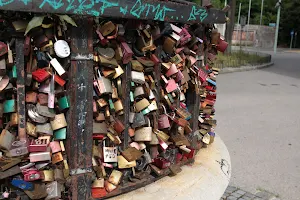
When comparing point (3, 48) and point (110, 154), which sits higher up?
point (3, 48)

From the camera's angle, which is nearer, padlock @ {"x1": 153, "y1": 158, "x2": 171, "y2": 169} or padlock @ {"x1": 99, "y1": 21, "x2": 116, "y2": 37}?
padlock @ {"x1": 99, "y1": 21, "x2": 116, "y2": 37}

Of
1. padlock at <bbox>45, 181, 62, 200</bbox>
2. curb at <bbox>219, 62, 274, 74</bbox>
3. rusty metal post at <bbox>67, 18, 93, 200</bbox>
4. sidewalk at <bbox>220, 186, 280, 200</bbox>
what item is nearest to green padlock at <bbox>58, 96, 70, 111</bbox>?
rusty metal post at <bbox>67, 18, 93, 200</bbox>

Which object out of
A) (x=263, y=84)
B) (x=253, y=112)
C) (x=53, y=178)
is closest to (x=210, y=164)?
(x=53, y=178)

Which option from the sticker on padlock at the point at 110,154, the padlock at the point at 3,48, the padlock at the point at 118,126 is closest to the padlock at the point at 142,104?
the padlock at the point at 118,126

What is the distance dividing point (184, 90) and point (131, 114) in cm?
54

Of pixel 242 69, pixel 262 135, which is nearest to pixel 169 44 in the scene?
pixel 262 135

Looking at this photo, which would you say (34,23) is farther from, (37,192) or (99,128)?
(37,192)

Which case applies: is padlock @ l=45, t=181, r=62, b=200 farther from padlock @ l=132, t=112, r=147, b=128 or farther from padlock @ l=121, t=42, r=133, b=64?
padlock @ l=121, t=42, r=133, b=64

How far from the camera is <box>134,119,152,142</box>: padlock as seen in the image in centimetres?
193

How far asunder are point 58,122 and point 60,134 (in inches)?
2.6

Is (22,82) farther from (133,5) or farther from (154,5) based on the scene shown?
(154,5)

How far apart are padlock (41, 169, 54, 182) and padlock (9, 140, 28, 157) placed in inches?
5.4

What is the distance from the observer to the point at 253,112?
8078 mm

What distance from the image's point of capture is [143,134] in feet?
6.33
